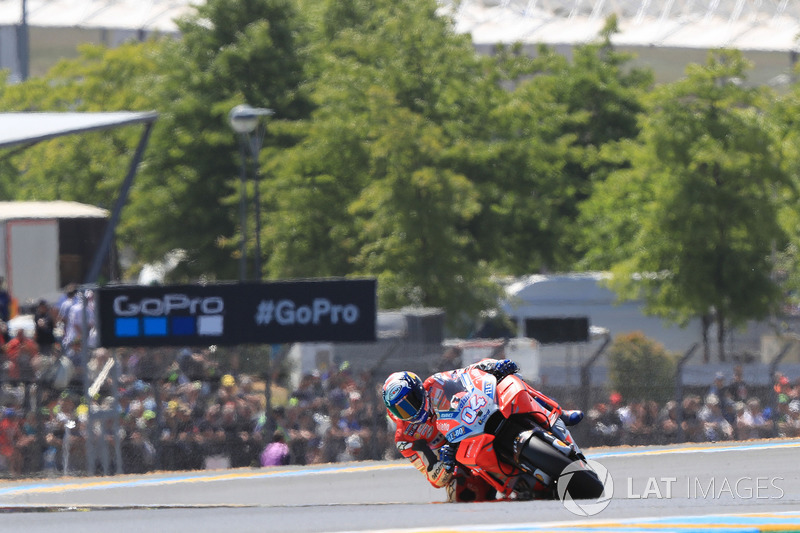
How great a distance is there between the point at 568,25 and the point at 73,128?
187ft

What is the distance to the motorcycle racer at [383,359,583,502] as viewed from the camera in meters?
9.22

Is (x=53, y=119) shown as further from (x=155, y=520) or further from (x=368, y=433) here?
(x=155, y=520)

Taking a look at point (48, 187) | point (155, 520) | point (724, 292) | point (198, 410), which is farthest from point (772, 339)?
point (48, 187)

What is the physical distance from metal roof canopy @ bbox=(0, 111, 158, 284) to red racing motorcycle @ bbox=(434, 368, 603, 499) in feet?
34.9

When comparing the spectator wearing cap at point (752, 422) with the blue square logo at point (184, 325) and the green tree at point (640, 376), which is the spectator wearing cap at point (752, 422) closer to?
the green tree at point (640, 376)

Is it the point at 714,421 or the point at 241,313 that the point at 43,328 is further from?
the point at 714,421

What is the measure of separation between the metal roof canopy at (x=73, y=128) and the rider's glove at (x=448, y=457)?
10.5 m

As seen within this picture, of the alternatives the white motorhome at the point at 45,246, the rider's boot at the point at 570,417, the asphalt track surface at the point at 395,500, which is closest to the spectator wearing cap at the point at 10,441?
the asphalt track surface at the point at 395,500

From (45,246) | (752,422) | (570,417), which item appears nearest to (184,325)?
(570,417)

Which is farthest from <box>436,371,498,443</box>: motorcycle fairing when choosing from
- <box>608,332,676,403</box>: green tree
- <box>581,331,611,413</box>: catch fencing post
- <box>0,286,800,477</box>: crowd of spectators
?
<box>608,332,676,403</box>: green tree

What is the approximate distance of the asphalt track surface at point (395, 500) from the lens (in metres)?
7.16

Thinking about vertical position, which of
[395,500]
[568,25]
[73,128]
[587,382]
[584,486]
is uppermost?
[568,25]

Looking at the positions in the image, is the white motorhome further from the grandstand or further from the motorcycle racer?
the grandstand

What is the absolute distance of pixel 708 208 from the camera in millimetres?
24609
